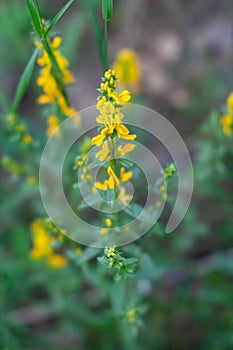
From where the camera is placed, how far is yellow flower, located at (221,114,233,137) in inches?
103

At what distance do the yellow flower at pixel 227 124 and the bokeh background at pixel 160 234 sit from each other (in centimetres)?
5

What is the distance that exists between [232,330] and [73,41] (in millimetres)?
2660

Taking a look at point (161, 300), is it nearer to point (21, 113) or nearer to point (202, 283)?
point (202, 283)

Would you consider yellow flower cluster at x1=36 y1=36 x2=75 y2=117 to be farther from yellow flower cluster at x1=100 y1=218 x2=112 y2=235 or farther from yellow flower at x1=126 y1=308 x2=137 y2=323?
yellow flower at x1=126 y1=308 x2=137 y2=323

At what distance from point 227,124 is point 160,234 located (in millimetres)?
800

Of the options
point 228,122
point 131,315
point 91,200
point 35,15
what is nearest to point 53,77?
point 35,15

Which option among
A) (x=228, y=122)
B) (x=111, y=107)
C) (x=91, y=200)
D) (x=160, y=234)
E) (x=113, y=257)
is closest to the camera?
(x=111, y=107)

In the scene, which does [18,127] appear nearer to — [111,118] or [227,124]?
[111,118]

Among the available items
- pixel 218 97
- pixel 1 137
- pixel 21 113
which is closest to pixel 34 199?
pixel 1 137

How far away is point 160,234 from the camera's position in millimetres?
2213

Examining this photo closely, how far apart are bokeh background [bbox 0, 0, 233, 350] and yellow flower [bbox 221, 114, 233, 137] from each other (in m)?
0.05

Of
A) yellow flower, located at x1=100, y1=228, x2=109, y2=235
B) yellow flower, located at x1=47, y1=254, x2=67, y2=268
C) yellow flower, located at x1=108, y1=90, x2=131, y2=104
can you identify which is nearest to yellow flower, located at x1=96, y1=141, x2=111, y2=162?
yellow flower, located at x1=108, y1=90, x2=131, y2=104

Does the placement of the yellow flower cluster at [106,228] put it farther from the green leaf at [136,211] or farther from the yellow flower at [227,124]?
the yellow flower at [227,124]

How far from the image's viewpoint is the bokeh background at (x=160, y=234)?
3.02 metres
